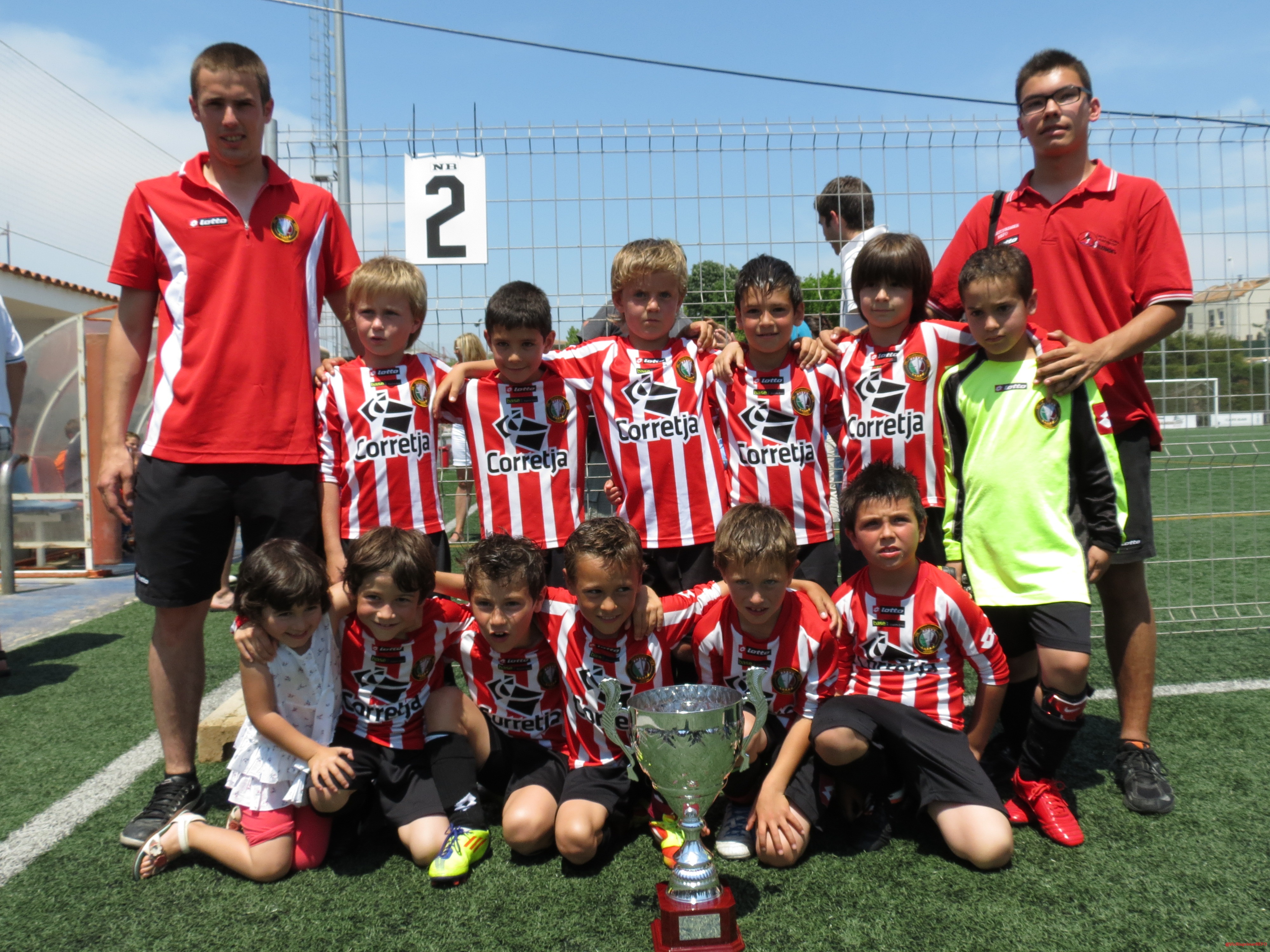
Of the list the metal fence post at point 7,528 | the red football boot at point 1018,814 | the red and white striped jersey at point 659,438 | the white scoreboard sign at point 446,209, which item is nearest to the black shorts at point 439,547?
the red and white striped jersey at point 659,438

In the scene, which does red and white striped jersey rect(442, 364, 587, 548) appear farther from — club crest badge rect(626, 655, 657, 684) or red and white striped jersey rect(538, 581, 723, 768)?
club crest badge rect(626, 655, 657, 684)

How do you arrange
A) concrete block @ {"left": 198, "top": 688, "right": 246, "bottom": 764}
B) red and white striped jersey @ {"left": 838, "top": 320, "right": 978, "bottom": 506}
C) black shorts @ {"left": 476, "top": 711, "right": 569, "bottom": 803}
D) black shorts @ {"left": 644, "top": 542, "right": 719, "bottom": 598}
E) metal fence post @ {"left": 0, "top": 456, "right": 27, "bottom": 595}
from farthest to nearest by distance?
metal fence post @ {"left": 0, "top": 456, "right": 27, "bottom": 595} < concrete block @ {"left": 198, "top": 688, "right": 246, "bottom": 764} < black shorts @ {"left": 644, "top": 542, "right": 719, "bottom": 598} < red and white striped jersey @ {"left": 838, "top": 320, "right": 978, "bottom": 506} < black shorts @ {"left": 476, "top": 711, "right": 569, "bottom": 803}

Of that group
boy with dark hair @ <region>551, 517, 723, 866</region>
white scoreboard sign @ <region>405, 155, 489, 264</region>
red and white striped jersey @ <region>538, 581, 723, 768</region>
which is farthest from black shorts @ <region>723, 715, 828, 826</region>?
white scoreboard sign @ <region>405, 155, 489, 264</region>

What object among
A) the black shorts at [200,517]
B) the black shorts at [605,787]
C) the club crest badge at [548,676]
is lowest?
the black shorts at [605,787]

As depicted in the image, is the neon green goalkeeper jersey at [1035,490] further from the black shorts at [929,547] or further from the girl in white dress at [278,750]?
the girl in white dress at [278,750]

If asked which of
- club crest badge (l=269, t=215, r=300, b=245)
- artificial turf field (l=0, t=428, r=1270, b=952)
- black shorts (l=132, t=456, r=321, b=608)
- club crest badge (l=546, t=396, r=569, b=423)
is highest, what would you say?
club crest badge (l=269, t=215, r=300, b=245)

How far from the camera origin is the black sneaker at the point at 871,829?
8.07 ft

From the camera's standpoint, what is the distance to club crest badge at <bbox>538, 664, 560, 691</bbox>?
108 inches

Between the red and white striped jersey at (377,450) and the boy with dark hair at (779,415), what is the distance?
105 cm

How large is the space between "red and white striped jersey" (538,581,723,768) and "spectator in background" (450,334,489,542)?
77 cm

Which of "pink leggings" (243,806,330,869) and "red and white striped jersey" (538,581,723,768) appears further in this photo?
"red and white striped jersey" (538,581,723,768)

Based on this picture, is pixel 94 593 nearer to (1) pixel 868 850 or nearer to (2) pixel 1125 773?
(1) pixel 868 850

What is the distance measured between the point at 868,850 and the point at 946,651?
0.61 m

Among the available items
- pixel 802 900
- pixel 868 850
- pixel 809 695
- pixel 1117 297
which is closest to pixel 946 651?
pixel 809 695
